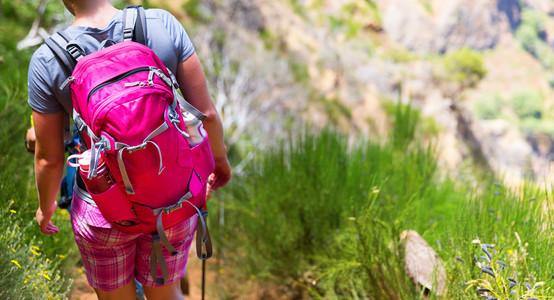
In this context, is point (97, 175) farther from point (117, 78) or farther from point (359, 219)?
point (359, 219)

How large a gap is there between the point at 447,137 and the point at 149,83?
13.9 m

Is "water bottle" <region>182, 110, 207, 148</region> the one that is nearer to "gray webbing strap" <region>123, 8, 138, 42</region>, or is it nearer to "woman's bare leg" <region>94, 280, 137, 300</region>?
"gray webbing strap" <region>123, 8, 138, 42</region>

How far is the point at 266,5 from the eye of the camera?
13109mm

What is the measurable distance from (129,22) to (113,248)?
0.59 m

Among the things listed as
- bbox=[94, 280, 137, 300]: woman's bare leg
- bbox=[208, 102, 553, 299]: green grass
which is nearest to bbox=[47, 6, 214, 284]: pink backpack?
bbox=[94, 280, 137, 300]: woman's bare leg

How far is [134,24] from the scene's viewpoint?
1.16 metres

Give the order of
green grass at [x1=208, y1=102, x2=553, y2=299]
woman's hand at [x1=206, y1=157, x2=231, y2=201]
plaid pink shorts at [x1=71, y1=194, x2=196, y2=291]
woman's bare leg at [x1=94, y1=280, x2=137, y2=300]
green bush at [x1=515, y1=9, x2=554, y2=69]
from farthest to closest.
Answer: green bush at [x1=515, y1=9, x2=554, y2=69] → green grass at [x1=208, y1=102, x2=553, y2=299] → woman's hand at [x1=206, y1=157, x2=231, y2=201] → woman's bare leg at [x1=94, y1=280, x2=137, y2=300] → plaid pink shorts at [x1=71, y1=194, x2=196, y2=291]

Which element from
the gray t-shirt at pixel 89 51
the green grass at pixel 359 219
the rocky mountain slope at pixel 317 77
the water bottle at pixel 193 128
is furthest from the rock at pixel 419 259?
the gray t-shirt at pixel 89 51

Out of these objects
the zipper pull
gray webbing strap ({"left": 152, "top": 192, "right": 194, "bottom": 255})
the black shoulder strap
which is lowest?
gray webbing strap ({"left": 152, "top": 192, "right": 194, "bottom": 255})

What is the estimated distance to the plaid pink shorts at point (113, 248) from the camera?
1.22 m

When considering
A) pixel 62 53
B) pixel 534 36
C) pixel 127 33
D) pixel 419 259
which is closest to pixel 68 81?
pixel 62 53

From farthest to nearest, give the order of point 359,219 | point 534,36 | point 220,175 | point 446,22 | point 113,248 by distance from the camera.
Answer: point 534,36 → point 446,22 → point 359,219 → point 220,175 → point 113,248

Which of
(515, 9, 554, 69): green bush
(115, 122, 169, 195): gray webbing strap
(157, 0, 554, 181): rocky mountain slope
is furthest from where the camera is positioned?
(515, 9, 554, 69): green bush

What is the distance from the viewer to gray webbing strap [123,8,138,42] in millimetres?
1142
